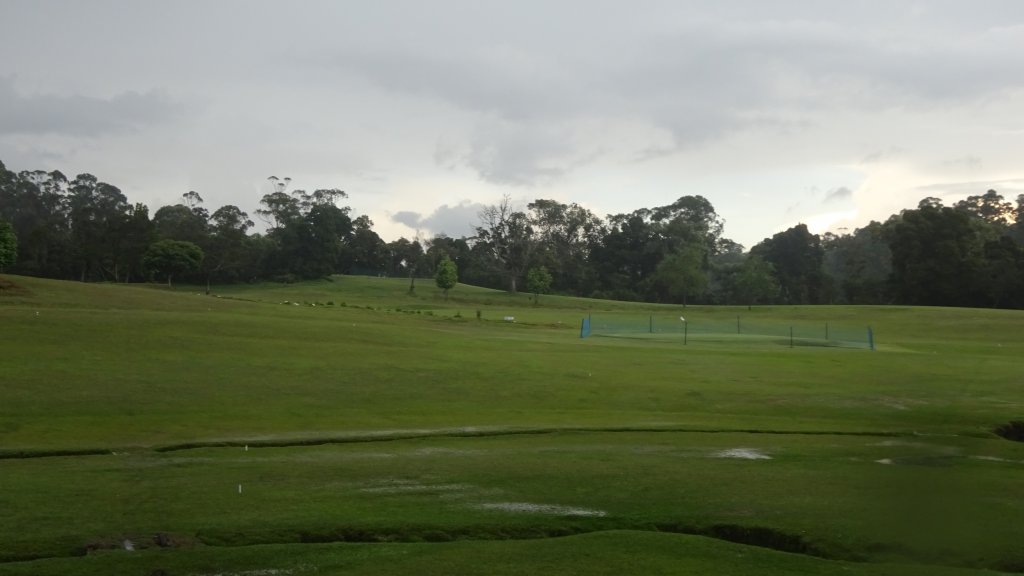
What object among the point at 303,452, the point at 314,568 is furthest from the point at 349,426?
the point at 314,568

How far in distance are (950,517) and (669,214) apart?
16941 cm

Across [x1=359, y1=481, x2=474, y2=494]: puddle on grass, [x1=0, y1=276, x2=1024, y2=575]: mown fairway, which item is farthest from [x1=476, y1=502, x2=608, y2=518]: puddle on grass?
[x1=359, y1=481, x2=474, y2=494]: puddle on grass

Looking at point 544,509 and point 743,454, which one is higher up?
point 544,509

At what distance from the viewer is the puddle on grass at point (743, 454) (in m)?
18.3

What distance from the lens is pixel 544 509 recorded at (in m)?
12.6

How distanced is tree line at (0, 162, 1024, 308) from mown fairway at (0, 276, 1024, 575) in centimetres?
6750

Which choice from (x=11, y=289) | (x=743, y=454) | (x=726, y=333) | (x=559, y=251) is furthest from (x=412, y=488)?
(x=559, y=251)

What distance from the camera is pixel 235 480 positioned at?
14.9 m

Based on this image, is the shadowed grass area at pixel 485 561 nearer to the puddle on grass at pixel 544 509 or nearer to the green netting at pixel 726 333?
Answer: the puddle on grass at pixel 544 509

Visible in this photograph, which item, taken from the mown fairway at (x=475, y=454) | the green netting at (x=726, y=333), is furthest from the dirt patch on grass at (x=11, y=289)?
the green netting at (x=726, y=333)

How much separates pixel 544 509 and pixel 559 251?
475 ft

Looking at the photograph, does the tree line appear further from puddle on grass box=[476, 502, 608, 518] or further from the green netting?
puddle on grass box=[476, 502, 608, 518]

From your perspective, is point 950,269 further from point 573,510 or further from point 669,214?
point 573,510

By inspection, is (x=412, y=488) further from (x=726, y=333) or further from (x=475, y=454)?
(x=726, y=333)
